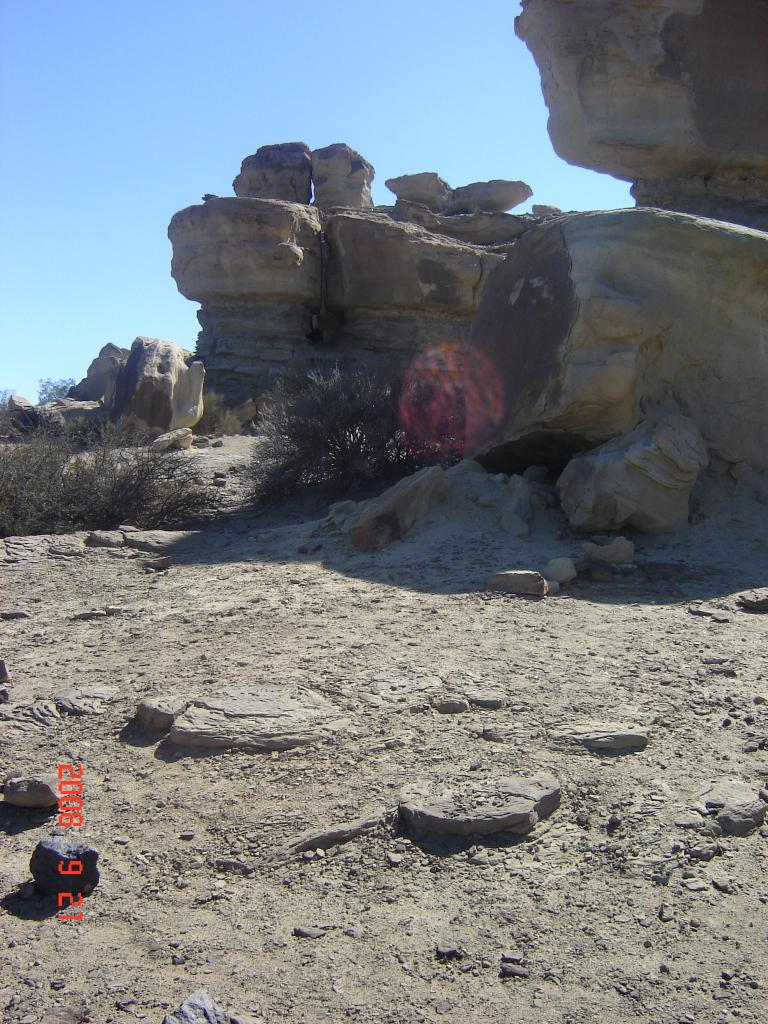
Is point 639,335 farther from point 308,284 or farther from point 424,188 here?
point 424,188

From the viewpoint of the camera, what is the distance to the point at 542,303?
199 inches

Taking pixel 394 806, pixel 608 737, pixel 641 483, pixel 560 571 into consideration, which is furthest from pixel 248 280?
pixel 394 806

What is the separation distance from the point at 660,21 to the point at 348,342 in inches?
258

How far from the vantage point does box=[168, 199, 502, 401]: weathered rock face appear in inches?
534

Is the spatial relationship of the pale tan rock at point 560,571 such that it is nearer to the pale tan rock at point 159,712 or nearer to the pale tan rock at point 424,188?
the pale tan rock at point 159,712

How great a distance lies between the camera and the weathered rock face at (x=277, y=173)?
23.8 meters

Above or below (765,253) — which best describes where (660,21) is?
above

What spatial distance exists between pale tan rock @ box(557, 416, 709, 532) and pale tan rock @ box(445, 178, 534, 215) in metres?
17.9

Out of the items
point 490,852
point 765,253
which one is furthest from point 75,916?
point 765,253

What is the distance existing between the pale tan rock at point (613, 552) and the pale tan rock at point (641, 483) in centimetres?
26

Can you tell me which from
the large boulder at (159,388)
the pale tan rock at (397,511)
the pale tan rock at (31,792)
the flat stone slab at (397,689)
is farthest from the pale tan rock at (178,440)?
the pale tan rock at (31,792)

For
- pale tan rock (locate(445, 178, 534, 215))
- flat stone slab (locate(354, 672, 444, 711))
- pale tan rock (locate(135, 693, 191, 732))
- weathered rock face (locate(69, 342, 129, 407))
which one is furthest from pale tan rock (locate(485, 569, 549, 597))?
pale tan rock (locate(445, 178, 534, 215))

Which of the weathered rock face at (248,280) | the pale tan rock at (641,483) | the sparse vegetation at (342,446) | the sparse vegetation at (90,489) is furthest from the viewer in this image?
the weathered rock face at (248,280)

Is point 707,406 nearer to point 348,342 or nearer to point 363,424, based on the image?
point 363,424
